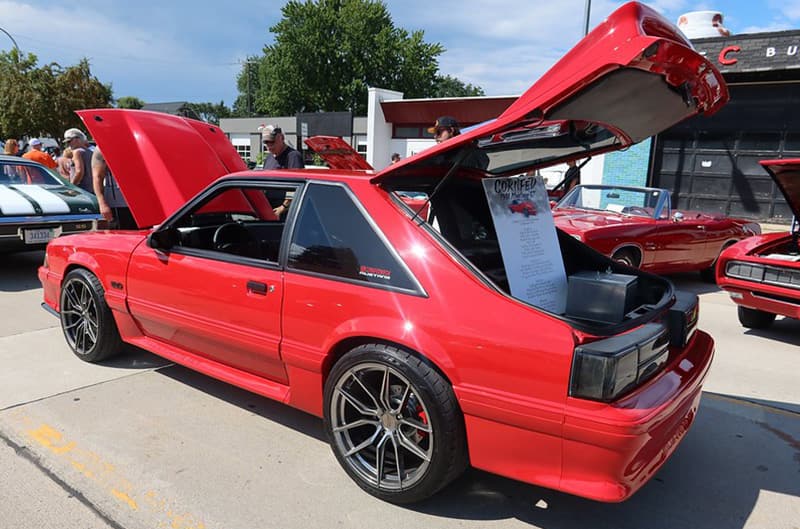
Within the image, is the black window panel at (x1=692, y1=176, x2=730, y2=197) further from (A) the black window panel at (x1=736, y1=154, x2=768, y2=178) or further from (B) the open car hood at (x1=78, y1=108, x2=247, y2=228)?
(B) the open car hood at (x1=78, y1=108, x2=247, y2=228)

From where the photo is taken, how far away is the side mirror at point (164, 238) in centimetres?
347

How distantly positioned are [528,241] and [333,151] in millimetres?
A: 5130

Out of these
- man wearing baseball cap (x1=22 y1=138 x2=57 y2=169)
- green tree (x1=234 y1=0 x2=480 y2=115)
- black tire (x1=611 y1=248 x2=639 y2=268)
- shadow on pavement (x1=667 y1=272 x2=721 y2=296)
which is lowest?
shadow on pavement (x1=667 y1=272 x2=721 y2=296)

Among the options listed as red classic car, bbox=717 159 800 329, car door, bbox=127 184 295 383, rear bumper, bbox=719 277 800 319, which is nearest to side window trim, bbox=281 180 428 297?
car door, bbox=127 184 295 383

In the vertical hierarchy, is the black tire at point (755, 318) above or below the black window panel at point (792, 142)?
below

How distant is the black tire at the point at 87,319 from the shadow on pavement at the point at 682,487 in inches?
43.8

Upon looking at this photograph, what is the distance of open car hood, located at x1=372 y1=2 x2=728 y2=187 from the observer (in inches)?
78.5

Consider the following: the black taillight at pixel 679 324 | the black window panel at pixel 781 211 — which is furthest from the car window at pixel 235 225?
the black window panel at pixel 781 211

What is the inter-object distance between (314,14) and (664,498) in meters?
54.1

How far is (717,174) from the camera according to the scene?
1484 centimetres

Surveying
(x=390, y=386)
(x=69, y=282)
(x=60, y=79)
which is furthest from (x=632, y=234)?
(x=60, y=79)

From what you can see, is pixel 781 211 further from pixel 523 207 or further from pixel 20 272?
pixel 20 272

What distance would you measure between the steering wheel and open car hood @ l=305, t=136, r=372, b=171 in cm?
369

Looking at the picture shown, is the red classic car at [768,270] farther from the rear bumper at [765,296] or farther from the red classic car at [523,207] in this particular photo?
the red classic car at [523,207]
